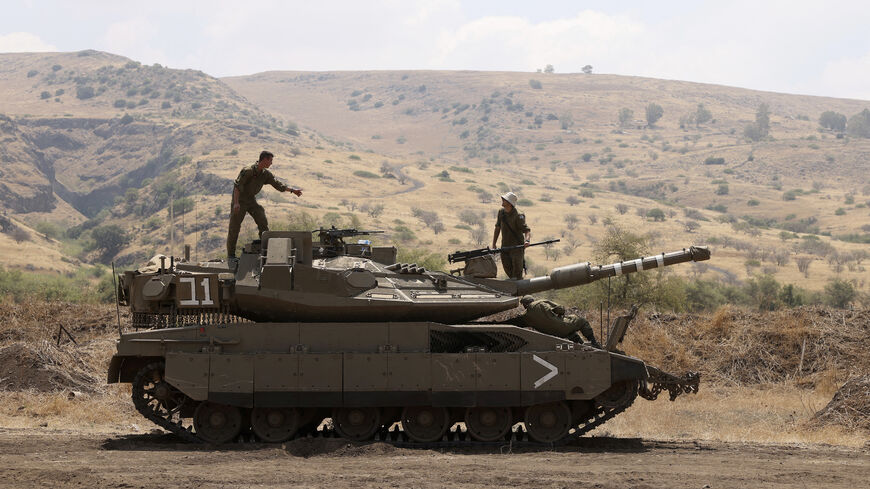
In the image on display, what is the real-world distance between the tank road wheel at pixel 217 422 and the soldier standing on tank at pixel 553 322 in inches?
174

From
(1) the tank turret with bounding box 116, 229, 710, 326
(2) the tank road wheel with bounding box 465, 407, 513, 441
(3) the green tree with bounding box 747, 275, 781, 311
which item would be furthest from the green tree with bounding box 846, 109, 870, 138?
(2) the tank road wheel with bounding box 465, 407, 513, 441

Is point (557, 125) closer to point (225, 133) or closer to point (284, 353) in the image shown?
point (225, 133)

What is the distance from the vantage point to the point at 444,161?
120m

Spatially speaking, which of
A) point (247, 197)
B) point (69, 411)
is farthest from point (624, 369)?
point (69, 411)

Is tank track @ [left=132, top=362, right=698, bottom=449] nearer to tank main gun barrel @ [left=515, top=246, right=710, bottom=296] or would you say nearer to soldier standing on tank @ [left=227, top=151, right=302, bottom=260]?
tank main gun barrel @ [left=515, top=246, right=710, bottom=296]

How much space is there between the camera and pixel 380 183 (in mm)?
71750

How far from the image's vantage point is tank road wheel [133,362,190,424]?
13711 mm

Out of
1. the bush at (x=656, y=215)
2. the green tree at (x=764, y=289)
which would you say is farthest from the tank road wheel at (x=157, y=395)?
the bush at (x=656, y=215)

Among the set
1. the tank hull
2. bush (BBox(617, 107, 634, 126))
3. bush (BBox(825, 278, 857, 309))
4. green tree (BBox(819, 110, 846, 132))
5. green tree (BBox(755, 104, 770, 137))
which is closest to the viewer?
the tank hull

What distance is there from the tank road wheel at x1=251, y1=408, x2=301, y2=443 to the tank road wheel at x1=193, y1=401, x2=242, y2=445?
25cm

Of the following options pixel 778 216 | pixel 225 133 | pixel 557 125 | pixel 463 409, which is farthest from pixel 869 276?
pixel 557 125

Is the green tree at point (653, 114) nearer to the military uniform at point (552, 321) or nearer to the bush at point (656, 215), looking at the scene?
the bush at point (656, 215)

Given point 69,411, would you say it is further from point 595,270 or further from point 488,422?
point 595,270

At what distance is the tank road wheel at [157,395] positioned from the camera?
13.7 m
